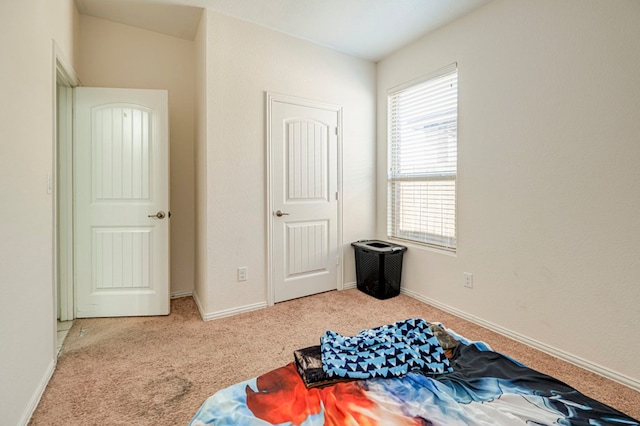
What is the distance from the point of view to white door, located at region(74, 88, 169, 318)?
2.71m

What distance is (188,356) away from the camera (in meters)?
2.14

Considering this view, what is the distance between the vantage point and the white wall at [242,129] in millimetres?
2756

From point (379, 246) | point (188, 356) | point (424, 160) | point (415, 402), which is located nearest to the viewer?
point (415, 402)

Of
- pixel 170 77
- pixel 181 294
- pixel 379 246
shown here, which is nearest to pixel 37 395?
pixel 181 294

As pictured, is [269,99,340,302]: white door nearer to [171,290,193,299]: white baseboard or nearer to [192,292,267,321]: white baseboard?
[192,292,267,321]: white baseboard

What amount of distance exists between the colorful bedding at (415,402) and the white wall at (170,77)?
8.15 feet

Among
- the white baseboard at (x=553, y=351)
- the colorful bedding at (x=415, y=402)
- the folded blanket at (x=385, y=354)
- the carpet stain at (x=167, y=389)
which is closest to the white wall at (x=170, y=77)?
the carpet stain at (x=167, y=389)

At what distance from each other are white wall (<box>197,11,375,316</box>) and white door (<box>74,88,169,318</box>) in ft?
1.48

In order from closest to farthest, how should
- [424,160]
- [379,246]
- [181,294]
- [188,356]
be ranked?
[188,356], [424,160], [181,294], [379,246]

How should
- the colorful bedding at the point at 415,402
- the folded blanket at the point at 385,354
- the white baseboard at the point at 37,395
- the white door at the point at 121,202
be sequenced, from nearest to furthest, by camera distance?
the colorful bedding at the point at 415,402
the folded blanket at the point at 385,354
the white baseboard at the point at 37,395
the white door at the point at 121,202

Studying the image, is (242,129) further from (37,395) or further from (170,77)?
(37,395)

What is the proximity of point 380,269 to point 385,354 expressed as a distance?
199 cm

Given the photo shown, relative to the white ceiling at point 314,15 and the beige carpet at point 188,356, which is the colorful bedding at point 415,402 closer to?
the beige carpet at point 188,356

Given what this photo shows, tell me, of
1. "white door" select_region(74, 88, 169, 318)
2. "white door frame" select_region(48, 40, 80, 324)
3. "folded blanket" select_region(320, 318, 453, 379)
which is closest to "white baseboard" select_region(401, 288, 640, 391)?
"folded blanket" select_region(320, 318, 453, 379)
